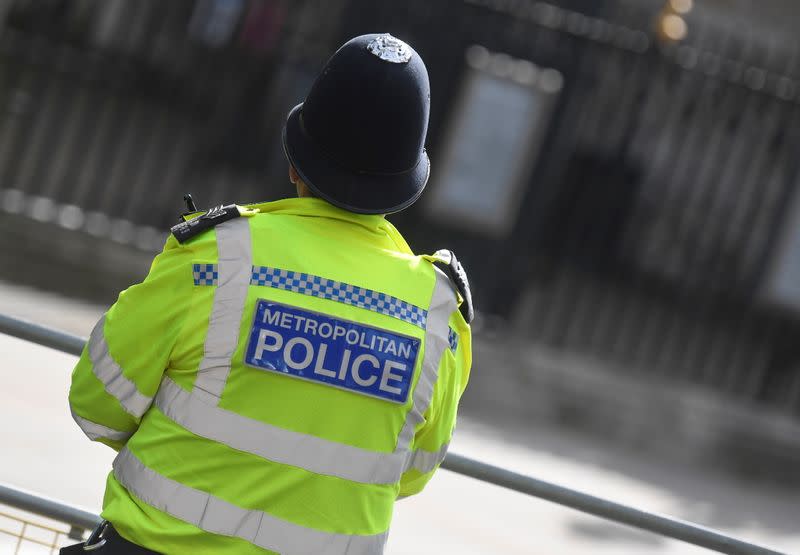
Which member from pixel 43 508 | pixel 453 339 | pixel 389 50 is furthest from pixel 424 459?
pixel 43 508

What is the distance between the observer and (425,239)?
350 inches

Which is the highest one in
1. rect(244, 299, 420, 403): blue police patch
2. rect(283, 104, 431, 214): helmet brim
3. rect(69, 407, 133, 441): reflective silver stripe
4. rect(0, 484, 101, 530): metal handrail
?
rect(283, 104, 431, 214): helmet brim

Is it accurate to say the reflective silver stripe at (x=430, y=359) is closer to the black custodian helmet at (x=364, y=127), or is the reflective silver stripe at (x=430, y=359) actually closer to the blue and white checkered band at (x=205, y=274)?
the black custodian helmet at (x=364, y=127)

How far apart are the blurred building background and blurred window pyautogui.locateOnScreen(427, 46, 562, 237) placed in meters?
0.02

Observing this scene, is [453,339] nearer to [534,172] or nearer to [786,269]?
[534,172]

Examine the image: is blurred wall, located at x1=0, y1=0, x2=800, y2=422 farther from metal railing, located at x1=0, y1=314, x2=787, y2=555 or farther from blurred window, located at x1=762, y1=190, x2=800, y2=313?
metal railing, located at x1=0, y1=314, x2=787, y2=555

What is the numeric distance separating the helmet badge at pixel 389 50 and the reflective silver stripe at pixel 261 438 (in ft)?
2.15

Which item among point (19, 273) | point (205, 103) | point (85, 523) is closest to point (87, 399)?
point (85, 523)

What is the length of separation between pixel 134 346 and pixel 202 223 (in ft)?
0.76

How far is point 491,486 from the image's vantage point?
6750 millimetres

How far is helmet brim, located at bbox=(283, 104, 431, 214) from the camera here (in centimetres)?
202

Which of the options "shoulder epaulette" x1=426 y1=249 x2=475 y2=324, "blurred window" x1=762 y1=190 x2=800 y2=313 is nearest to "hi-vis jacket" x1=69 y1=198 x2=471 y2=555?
"shoulder epaulette" x1=426 y1=249 x2=475 y2=324

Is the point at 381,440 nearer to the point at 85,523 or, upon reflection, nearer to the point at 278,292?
the point at 278,292

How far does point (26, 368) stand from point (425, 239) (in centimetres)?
353
